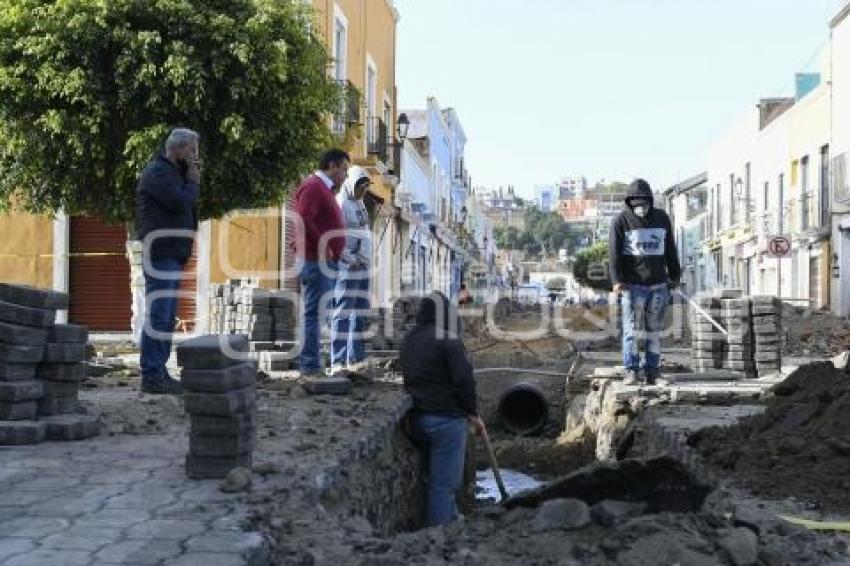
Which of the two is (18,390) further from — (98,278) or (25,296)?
(98,278)

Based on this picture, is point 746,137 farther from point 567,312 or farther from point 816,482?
point 816,482

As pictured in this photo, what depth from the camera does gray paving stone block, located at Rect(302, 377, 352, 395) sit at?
729 cm

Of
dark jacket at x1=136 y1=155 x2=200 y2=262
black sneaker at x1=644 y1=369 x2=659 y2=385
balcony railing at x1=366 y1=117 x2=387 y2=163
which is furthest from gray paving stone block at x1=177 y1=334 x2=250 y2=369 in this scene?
balcony railing at x1=366 y1=117 x2=387 y2=163

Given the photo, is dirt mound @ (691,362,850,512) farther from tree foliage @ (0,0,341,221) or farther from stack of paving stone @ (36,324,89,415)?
tree foliage @ (0,0,341,221)

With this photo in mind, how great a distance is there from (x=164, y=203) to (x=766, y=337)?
673 cm

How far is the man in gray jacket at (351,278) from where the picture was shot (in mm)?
8297

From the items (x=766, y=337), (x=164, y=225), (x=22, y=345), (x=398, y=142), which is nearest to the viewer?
(x=22, y=345)

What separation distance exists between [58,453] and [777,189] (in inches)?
1462

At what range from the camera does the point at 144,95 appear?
1264 cm

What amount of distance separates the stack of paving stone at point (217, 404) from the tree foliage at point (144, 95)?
8404 mm

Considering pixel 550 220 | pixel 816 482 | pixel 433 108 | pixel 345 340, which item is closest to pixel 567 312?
pixel 433 108

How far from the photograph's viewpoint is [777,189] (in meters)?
38.4

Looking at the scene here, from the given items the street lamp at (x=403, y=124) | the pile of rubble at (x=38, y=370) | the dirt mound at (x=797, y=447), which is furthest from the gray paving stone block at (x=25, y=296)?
the street lamp at (x=403, y=124)

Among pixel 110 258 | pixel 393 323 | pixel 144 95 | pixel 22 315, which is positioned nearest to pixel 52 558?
pixel 22 315
